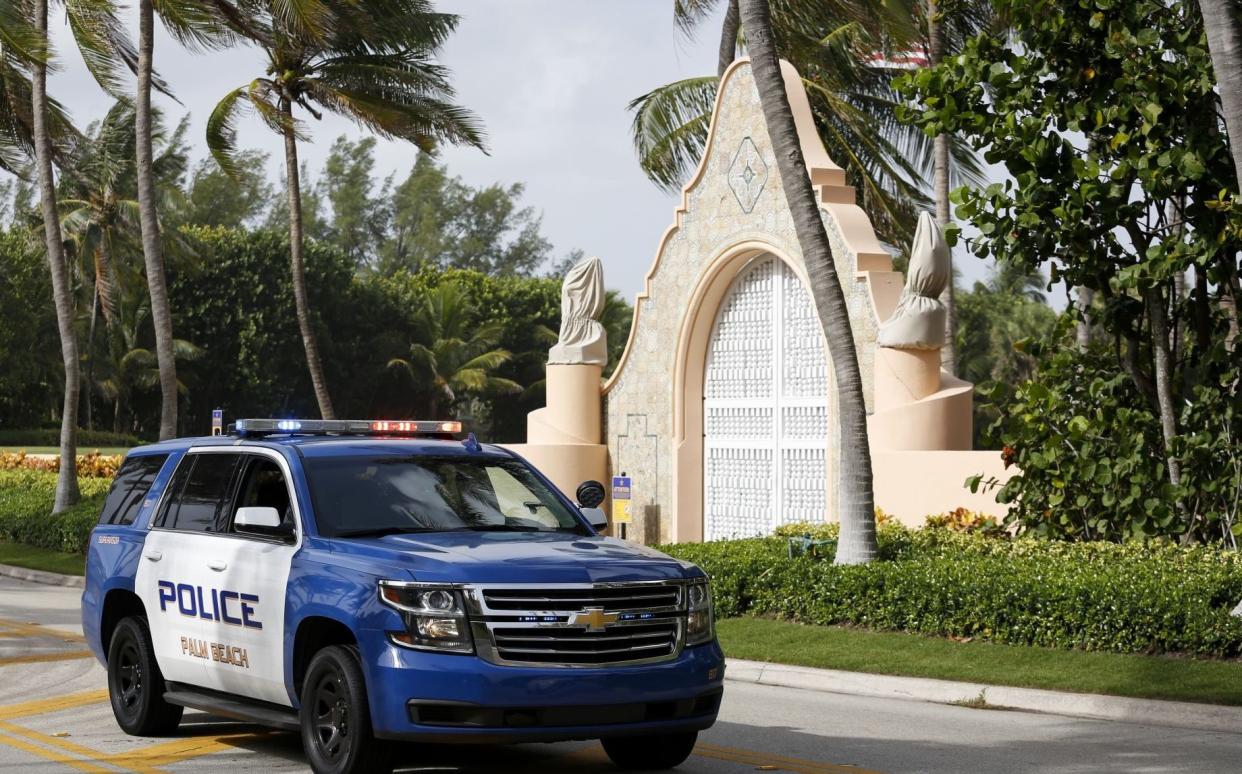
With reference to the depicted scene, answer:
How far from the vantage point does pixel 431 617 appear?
7465mm

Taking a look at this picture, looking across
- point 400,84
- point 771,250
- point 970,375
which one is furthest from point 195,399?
point 771,250

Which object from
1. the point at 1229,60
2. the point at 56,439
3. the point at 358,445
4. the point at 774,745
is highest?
the point at 1229,60

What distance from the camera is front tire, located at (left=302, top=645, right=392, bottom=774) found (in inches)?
300

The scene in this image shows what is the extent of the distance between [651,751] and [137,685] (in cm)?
347

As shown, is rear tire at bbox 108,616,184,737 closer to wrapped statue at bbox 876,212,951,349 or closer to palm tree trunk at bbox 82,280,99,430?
wrapped statue at bbox 876,212,951,349

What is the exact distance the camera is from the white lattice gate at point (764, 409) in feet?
73.4

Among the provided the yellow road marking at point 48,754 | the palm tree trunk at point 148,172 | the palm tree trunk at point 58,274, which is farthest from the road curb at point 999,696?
the palm tree trunk at point 58,274

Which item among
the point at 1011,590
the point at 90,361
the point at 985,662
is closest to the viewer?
the point at 985,662

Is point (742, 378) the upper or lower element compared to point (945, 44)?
lower

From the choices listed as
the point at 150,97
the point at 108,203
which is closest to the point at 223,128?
the point at 150,97

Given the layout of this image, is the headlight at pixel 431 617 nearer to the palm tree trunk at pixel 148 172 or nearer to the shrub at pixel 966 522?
the shrub at pixel 966 522

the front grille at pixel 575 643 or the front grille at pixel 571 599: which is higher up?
the front grille at pixel 571 599

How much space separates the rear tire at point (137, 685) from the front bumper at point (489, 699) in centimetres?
274

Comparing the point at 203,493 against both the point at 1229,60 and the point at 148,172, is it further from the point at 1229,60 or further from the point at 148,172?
the point at 148,172
